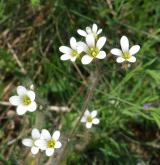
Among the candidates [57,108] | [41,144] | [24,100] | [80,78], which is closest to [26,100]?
[24,100]

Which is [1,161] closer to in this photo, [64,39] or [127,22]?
[64,39]

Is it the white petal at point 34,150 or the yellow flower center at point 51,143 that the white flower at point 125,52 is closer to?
the yellow flower center at point 51,143

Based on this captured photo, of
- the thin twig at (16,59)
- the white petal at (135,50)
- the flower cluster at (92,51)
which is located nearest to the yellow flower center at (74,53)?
the flower cluster at (92,51)

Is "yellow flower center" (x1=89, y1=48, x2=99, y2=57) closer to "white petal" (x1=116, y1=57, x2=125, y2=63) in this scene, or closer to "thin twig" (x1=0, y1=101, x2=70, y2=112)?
"white petal" (x1=116, y1=57, x2=125, y2=63)

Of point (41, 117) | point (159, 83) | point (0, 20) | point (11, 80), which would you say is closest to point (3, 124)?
point (11, 80)

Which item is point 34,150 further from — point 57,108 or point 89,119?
point 57,108

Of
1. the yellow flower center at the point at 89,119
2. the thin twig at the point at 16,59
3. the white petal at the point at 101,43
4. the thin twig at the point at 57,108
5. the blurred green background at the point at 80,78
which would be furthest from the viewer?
the thin twig at the point at 16,59

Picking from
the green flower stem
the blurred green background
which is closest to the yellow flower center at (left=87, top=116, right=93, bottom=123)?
the blurred green background
